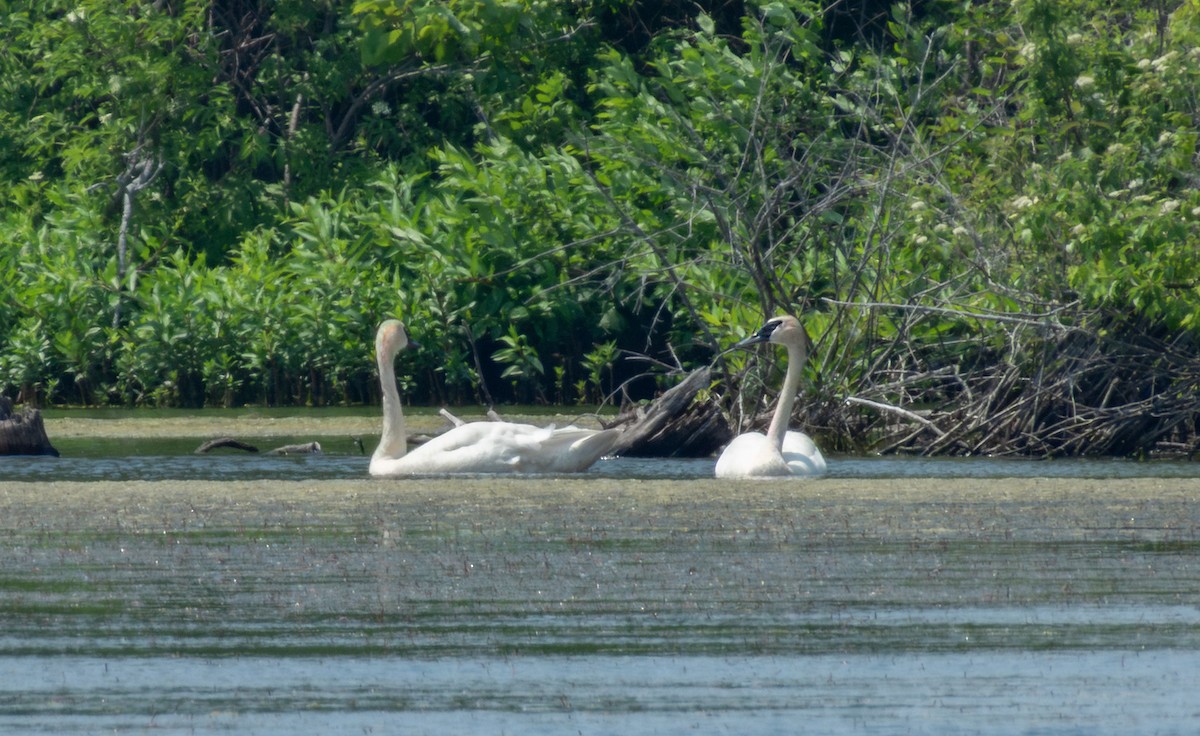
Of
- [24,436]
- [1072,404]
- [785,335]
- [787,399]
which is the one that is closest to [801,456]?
[787,399]

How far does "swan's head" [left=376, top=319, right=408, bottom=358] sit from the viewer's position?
14586 millimetres

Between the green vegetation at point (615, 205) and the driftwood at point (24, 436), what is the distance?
3.68 meters

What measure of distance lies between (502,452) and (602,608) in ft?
19.1

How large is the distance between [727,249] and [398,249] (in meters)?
4.41

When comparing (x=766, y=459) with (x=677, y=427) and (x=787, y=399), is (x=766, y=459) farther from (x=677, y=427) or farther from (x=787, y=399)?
(x=677, y=427)

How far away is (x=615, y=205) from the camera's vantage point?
46.6 feet

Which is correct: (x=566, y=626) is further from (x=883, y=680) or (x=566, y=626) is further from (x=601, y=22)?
(x=601, y=22)

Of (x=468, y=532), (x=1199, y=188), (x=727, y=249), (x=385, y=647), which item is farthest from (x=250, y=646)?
(x=727, y=249)

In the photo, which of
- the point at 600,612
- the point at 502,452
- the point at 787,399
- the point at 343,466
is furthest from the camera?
the point at 343,466

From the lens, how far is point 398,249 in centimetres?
2034

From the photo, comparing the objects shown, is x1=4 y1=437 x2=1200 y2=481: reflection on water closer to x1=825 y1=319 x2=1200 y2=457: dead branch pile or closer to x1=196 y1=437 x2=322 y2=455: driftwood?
x1=196 y1=437 x2=322 y2=455: driftwood

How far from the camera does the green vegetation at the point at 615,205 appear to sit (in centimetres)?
1420

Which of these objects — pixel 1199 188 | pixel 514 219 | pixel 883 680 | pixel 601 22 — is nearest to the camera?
pixel 883 680

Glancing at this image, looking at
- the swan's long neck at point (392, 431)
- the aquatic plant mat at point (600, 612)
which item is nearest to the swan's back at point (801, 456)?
the aquatic plant mat at point (600, 612)
